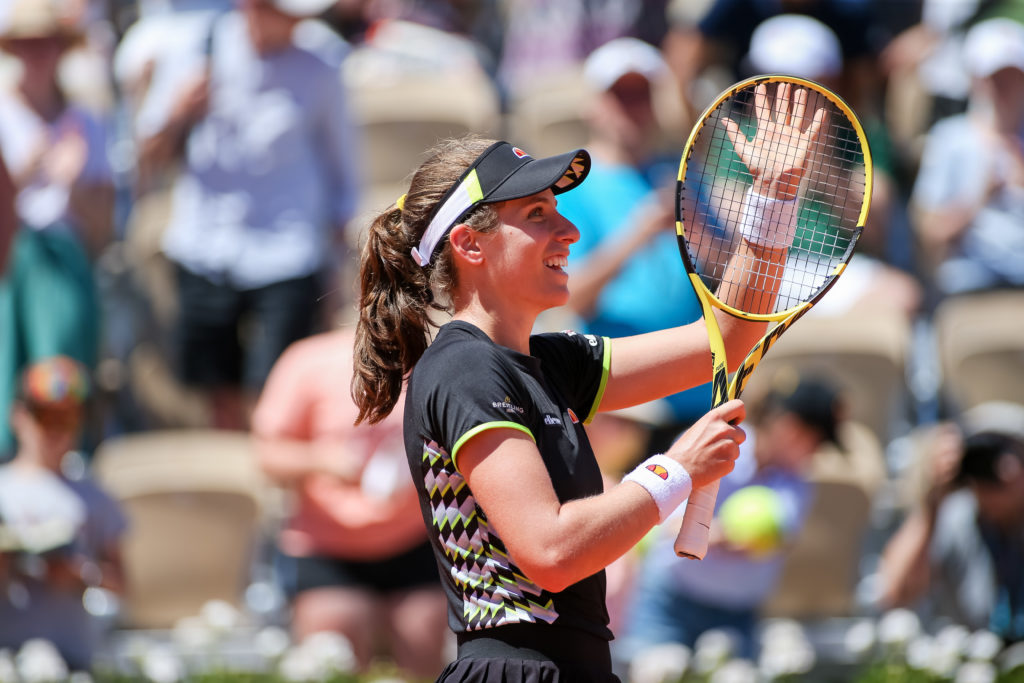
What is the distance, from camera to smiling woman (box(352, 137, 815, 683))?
6.69 feet

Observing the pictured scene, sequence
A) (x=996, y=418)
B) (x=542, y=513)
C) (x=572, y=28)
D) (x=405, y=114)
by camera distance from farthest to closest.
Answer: (x=572, y=28), (x=405, y=114), (x=996, y=418), (x=542, y=513)

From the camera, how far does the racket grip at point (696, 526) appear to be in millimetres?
2203

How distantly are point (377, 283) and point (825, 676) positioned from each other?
2982mm

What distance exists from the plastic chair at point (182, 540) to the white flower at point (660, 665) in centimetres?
153

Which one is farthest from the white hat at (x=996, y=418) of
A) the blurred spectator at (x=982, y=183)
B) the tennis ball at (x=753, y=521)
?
the tennis ball at (x=753, y=521)

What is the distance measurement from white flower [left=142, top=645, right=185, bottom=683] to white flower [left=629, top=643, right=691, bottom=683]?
4.65 ft

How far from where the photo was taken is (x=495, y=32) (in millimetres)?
7484

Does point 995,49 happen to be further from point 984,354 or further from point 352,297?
point 352,297

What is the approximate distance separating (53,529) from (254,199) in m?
1.62

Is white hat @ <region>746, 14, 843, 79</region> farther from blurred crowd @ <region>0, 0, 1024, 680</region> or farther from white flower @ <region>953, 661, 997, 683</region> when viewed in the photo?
white flower @ <region>953, 661, 997, 683</region>

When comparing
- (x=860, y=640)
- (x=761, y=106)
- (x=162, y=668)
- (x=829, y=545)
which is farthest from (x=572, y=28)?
(x=761, y=106)

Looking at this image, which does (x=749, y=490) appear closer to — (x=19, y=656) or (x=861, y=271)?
(x=861, y=271)

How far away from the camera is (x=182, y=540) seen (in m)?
5.11

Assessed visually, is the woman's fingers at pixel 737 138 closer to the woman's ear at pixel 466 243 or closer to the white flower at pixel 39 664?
the woman's ear at pixel 466 243
